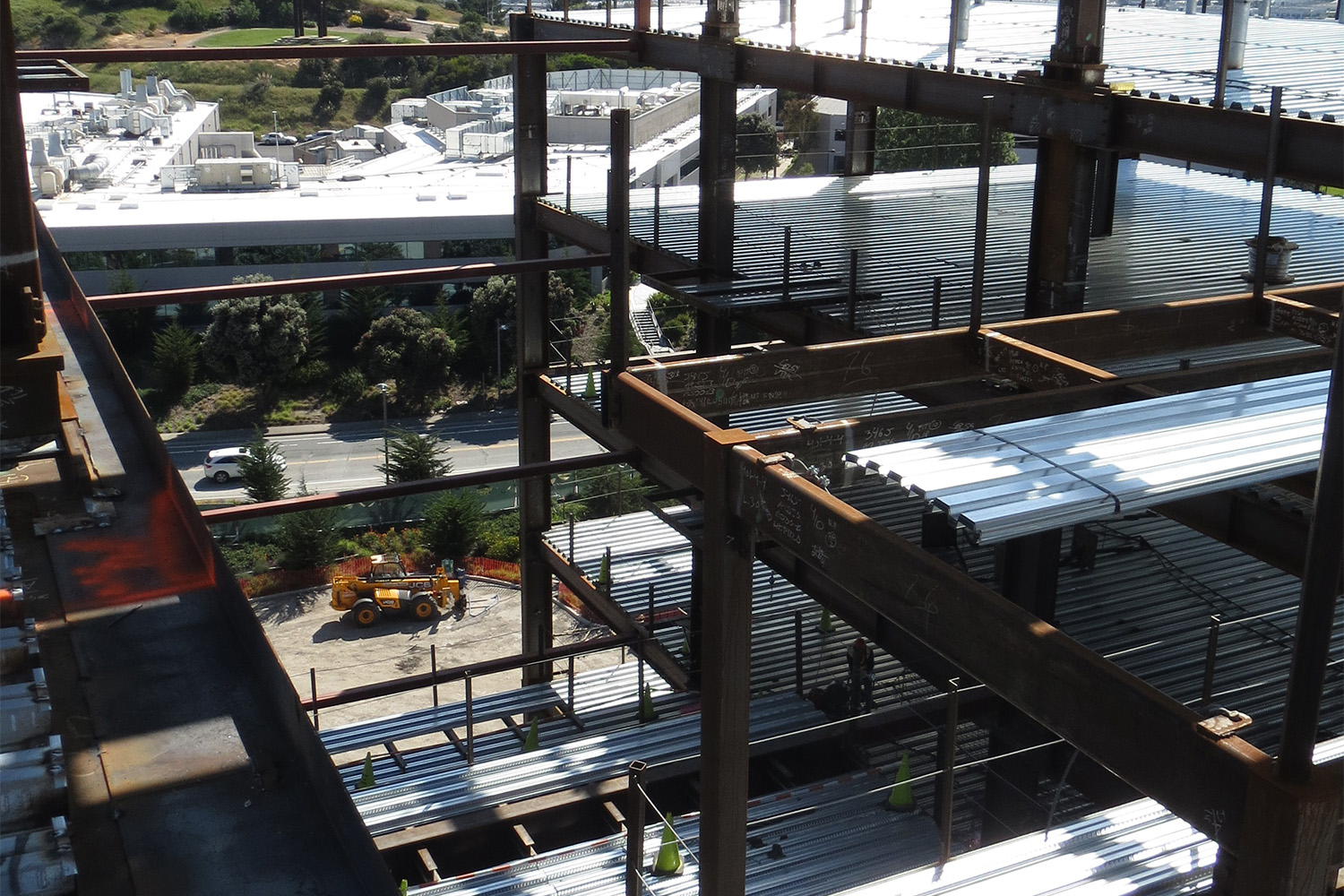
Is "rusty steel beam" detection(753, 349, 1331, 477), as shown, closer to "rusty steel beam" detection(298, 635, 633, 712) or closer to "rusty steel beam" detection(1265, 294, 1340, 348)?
"rusty steel beam" detection(1265, 294, 1340, 348)

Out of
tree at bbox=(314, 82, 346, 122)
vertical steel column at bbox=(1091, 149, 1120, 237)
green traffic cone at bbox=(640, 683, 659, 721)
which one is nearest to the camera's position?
green traffic cone at bbox=(640, 683, 659, 721)

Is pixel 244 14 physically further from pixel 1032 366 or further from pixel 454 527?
pixel 1032 366

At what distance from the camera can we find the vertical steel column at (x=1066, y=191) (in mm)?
9312

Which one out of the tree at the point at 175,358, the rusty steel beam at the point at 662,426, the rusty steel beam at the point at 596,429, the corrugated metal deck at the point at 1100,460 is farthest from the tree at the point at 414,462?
the corrugated metal deck at the point at 1100,460

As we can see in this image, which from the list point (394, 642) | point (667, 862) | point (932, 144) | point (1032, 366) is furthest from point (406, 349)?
point (1032, 366)

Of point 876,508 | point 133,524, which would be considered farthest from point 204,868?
point 876,508

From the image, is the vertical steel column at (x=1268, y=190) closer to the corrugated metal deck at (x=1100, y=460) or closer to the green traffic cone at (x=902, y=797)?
the corrugated metal deck at (x=1100, y=460)

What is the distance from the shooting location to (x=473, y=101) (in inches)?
2098

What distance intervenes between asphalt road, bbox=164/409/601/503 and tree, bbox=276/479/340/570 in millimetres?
2309

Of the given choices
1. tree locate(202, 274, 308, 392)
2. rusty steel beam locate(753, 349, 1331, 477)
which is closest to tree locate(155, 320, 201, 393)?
tree locate(202, 274, 308, 392)

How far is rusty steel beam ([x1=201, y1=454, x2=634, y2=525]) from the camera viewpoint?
10125 mm

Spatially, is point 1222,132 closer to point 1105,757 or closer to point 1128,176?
point 1105,757

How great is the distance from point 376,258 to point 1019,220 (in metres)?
26.8

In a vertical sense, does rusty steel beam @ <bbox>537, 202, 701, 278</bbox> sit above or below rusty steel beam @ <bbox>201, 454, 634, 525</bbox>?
above
